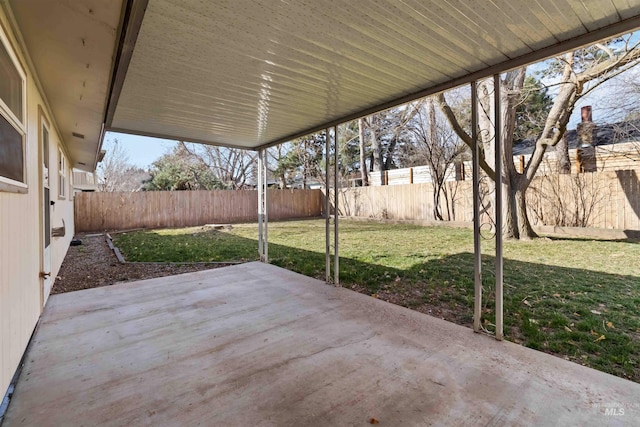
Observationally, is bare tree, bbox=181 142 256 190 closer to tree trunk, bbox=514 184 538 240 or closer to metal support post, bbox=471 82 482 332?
tree trunk, bbox=514 184 538 240

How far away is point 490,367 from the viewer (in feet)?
7.10

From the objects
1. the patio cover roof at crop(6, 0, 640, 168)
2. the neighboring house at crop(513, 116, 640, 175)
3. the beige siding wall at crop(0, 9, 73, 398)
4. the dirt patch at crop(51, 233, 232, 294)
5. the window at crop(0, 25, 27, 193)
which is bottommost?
the dirt patch at crop(51, 233, 232, 294)

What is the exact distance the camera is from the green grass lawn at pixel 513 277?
106 inches

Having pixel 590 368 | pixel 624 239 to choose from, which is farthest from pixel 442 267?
pixel 624 239

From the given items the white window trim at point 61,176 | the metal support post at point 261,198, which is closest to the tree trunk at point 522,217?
the metal support post at point 261,198

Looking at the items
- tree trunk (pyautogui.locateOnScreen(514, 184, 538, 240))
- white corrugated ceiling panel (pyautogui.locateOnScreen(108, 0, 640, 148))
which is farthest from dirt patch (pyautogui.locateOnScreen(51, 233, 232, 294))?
tree trunk (pyautogui.locateOnScreen(514, 184, 538, 240))

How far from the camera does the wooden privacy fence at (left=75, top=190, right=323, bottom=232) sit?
36.8 feet

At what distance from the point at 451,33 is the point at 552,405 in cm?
236

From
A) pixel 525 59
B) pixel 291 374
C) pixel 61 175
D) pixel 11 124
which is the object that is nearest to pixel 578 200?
pixel 525 59

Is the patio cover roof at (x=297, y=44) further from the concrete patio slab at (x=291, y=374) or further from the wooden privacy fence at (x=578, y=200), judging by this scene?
the wooden privacy fence at (x=578, y=200)

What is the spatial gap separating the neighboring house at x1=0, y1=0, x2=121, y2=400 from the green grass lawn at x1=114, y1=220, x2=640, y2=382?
334 centimetres

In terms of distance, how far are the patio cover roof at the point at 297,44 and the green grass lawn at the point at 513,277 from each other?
7.57ft

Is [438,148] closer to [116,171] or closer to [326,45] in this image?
[326,45]

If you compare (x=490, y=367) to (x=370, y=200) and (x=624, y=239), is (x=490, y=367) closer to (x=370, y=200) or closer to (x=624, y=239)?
(x=624, y=239)
